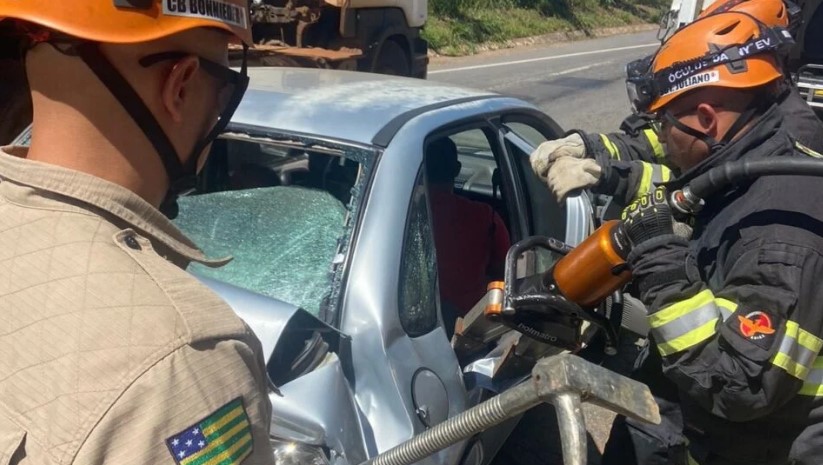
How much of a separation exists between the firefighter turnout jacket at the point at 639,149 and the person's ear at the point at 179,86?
1.63 metres

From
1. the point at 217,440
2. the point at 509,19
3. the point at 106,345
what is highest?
the point at 106,345

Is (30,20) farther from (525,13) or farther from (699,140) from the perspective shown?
(525,13)

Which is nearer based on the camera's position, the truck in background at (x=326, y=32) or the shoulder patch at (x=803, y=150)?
the shoulder patch at (x=803, y=150)

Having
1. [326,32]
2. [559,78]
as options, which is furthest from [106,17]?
[559,78]

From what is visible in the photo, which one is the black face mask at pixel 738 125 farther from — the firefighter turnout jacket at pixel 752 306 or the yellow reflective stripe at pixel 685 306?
the yellow reflective stripe at pixel 685 306

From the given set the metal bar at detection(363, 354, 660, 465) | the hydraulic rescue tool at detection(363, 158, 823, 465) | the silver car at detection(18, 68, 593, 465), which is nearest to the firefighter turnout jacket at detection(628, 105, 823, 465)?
the hydraulic rescue tool at detection(363, 158, 823, 465)

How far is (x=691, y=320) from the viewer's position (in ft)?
6.34

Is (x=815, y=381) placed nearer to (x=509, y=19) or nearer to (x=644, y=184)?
(x=644, y=184)

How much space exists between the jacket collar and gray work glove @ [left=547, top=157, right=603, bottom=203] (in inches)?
70.9

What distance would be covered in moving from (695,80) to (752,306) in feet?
2.09

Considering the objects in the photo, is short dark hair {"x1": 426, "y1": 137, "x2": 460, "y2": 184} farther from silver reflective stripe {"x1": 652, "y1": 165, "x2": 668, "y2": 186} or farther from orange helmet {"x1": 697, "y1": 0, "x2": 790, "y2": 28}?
orange helmet {"x1": 697, "y1": 0, "x2": 790, "y2": 28}

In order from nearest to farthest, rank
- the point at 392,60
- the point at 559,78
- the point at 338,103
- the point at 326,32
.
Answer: the point at 338,103
the point at 326,32
the point at 392,60
the point at 559,78

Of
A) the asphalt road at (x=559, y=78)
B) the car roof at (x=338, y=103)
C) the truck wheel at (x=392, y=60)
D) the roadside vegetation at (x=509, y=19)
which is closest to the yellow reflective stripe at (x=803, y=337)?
the car roof at (x=338, y=103)

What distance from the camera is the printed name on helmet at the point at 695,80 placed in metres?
2.10
